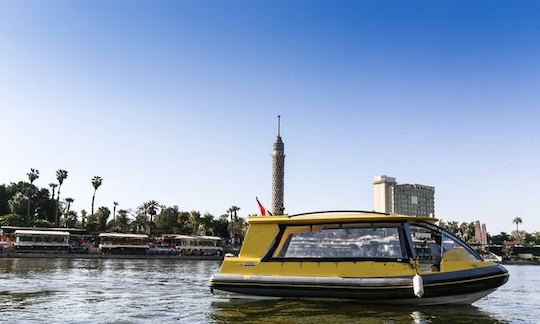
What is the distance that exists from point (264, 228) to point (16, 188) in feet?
327

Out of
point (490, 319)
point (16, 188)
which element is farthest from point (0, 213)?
point (490, 319)

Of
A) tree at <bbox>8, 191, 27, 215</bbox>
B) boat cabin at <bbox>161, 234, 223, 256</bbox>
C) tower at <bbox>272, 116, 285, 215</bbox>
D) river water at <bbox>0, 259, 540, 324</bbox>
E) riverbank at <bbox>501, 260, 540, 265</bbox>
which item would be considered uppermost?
tower at <bbox>272, 116, 285, 215</bbox>

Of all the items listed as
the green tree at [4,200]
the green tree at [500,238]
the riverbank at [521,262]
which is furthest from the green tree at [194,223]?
the green tree at [500,238]

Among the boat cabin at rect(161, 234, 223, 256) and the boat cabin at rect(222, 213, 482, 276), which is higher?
the boat cabin at rect(222, 213, 482, 276)

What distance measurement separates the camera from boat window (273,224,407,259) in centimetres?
1541

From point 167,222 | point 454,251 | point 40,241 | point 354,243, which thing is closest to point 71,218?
point 167,222

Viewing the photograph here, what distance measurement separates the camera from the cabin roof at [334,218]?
15.5m

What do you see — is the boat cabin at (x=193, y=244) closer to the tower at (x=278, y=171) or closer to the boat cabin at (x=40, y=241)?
the boat cabin at (x=40, y=241)

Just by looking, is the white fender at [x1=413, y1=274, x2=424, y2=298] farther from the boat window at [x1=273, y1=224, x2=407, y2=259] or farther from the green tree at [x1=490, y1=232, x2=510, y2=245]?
the green tree at [x1=490, y1=232, x2=510, y2=245]

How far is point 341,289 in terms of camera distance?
15211 millimetres

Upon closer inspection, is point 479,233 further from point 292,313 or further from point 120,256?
point 292,313

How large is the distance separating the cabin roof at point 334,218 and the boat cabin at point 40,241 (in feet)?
192

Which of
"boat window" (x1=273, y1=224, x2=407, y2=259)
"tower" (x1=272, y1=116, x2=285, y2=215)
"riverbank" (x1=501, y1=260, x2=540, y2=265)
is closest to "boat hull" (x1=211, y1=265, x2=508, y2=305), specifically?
"boat window" (x1=273, y1=224, x2=407, y2=259)

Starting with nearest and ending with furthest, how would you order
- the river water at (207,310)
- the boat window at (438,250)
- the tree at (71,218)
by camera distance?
the river water at (207,310), the boat window at (438,250), the tree at (71,218)
